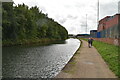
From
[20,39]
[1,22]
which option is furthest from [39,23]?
[1,22]

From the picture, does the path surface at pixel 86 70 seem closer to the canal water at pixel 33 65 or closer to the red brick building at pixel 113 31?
the canal water at pixel 33 65

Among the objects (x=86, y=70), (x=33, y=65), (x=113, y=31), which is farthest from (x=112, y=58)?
(x=113, y=31)

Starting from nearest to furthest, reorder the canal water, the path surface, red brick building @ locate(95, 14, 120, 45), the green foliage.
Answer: the path surface, the green foliage, the canal water, red brick building @ locate(95, 14, 120, 45)


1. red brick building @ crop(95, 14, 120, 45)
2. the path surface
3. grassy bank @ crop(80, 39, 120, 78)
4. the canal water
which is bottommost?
the canal water

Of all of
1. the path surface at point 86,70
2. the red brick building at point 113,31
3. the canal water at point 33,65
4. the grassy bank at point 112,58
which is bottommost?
the canal water at point 33,65

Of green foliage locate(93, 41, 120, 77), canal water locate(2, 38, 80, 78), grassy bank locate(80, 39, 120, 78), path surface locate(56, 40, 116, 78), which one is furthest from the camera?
canal water locate(2, 38, 80, 78)

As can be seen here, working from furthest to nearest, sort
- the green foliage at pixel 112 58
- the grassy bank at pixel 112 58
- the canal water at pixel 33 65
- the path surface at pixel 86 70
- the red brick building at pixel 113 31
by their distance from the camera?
the red brick building at pixel 113 31, the canal water at pixel 33 65, the green foliage at pixel 112 58, the grassy bank at pixel 112 58, the path surface at pixel 86 70

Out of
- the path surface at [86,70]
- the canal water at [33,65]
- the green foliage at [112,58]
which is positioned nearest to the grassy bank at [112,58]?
the green foliage at [112,58]

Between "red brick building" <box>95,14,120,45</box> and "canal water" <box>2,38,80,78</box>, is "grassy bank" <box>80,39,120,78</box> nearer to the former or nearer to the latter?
"canal water" <box>2,38,80,78</box>

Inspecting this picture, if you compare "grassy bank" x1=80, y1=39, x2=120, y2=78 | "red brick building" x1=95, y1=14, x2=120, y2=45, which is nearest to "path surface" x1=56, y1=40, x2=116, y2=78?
"grassy bank" x1=80, y1=39, x2=120, y2=78

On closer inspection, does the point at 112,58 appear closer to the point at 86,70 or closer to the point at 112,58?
the point at 112,58

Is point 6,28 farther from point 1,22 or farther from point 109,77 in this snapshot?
point 109,77

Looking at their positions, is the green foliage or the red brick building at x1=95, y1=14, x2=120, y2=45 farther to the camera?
the red brick building at x1=95, y1=14, x2=120, y2=45

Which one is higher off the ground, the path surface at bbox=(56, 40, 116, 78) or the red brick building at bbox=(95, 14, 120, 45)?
the red brick building at bbox=(95, 14, 120, 45)
